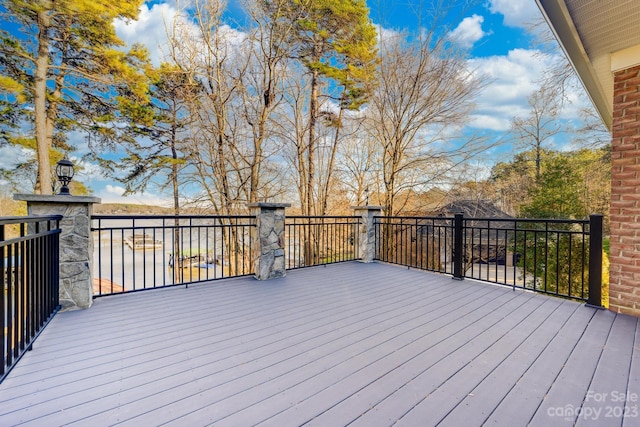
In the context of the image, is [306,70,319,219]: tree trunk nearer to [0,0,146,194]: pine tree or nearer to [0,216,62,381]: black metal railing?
[0,0,146,194]: pine tree

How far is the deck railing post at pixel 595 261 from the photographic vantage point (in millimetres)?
2844

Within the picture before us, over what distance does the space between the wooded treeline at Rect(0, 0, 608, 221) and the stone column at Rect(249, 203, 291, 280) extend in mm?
4006

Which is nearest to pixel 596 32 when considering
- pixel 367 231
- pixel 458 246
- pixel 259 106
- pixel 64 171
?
pixel 458 246

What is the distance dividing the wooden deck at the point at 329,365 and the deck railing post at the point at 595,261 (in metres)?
0.18

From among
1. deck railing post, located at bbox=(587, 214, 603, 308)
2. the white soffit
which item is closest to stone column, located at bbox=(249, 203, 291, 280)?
deck railing post, located at bbox=(587, 214, 603, 308)

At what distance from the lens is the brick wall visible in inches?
104

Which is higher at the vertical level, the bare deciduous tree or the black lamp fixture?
the bare deciduous tree

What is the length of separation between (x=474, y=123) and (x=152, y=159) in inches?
391

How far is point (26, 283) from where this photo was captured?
1935 mm

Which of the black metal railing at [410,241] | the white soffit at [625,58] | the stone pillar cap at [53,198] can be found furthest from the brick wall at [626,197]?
the stone pillar cap at [53,198]

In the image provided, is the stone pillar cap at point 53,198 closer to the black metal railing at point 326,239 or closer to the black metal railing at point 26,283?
the black metal railing at point 26,283

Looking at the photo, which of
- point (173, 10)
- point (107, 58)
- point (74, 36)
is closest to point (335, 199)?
point (173, 10)

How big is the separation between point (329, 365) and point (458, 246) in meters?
3.11

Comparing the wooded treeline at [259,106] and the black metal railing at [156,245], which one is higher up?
the wooded treeline at [259,106]
